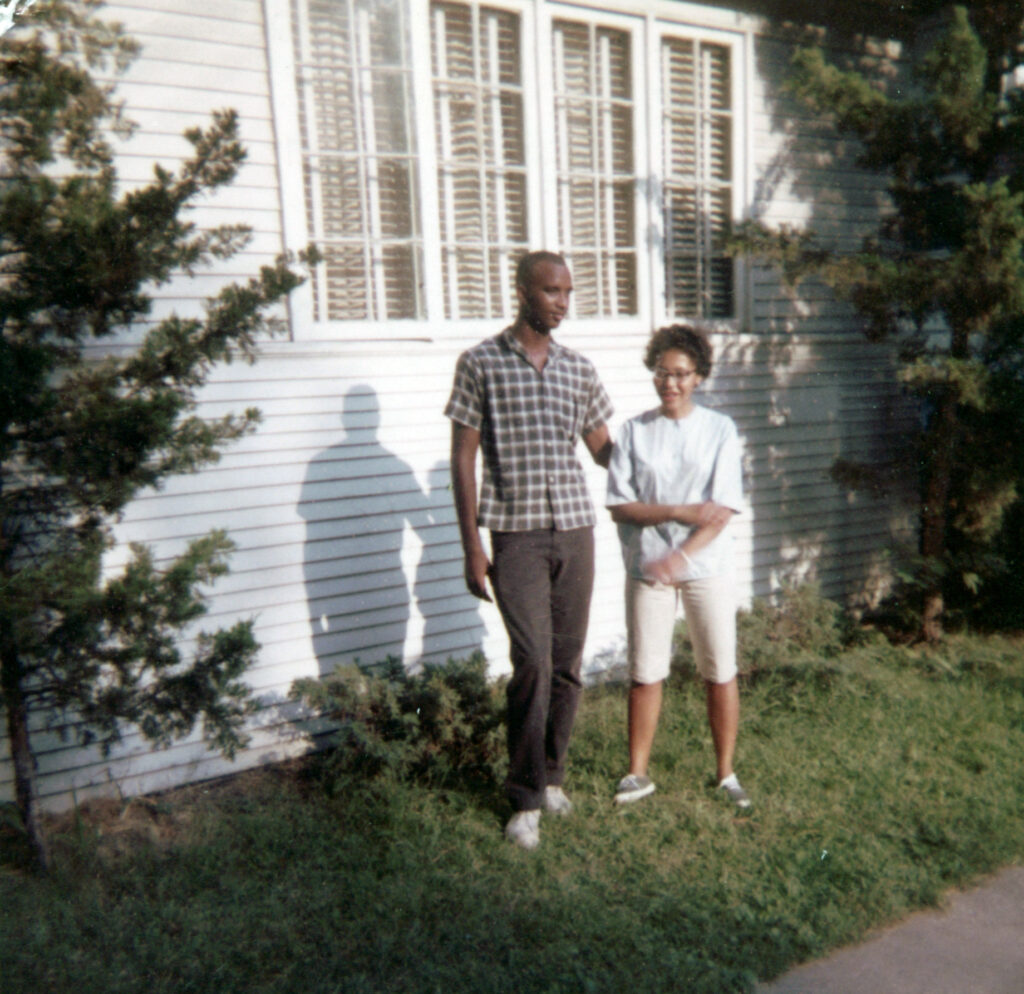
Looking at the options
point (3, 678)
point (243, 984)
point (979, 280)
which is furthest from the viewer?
point (979, 280)

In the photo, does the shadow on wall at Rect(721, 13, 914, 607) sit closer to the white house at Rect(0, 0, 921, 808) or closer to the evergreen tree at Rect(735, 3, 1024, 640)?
the white house at Rect(0, 0, 921, 808)

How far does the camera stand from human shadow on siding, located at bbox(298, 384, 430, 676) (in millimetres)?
4699

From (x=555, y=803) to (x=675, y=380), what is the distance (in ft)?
5.87

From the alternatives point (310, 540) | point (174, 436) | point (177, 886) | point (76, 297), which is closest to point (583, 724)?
point (310, 540)

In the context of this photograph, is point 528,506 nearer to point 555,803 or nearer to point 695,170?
point 555,803

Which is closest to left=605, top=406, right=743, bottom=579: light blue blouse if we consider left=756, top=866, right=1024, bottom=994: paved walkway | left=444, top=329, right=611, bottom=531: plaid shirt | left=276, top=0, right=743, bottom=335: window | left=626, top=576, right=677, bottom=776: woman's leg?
left=626, top=576, right=677, bottom=776: woman's leg

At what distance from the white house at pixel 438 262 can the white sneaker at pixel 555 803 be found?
Result: 1373 mm

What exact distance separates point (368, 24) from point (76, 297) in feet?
8.19

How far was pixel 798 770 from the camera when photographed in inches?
169

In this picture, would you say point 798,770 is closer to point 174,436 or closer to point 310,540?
point 310,540

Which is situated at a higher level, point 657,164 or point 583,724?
point 657,164

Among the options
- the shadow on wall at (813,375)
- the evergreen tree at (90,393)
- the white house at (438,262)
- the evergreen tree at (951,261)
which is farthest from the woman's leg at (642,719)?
the evergreen tree at (951,261)

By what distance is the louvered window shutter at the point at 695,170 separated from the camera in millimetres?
6027

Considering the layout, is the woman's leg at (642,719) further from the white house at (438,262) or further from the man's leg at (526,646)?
the white house at (438,262)
